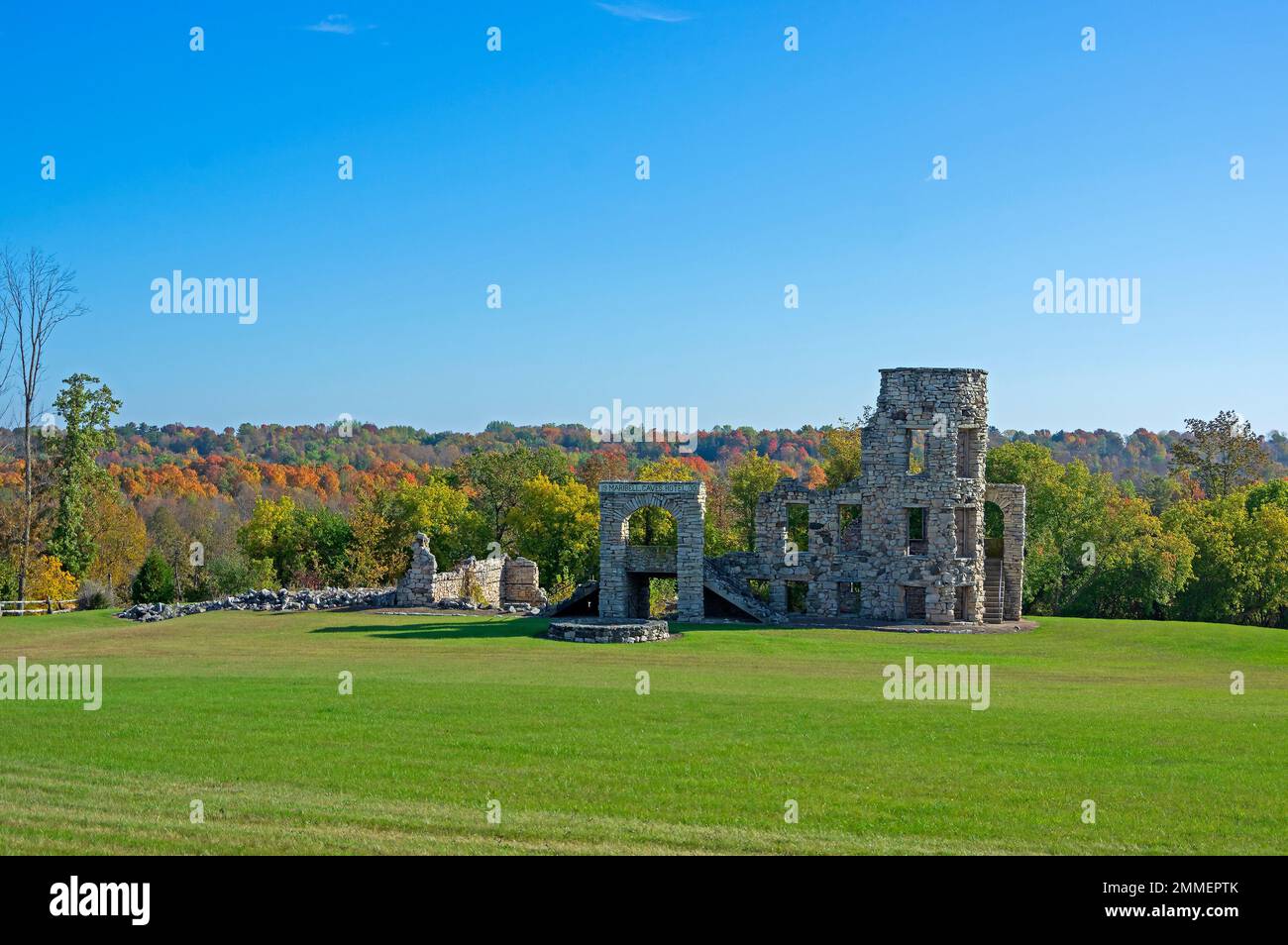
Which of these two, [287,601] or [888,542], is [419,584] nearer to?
[287,601]

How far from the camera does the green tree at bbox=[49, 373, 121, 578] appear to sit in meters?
52.2

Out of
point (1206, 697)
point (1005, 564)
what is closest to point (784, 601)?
point (1005, 564)

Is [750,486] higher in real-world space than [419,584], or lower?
higher

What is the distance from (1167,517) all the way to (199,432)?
490 feet

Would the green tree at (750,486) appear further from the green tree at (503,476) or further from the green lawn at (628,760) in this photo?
the green lawn at (628,760)

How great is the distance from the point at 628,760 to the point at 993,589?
31.2m

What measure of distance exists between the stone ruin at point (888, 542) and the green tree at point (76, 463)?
89.7 ft

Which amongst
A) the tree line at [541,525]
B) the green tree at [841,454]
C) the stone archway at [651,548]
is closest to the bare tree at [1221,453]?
the tree line at [541,525]

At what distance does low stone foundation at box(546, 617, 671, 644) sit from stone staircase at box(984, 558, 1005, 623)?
14.7 meters

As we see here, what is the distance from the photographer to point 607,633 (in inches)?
1319

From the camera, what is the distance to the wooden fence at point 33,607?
4140cm

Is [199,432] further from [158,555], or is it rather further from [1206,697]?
[1206,697]

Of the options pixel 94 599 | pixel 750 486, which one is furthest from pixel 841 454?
pixel 94 599
